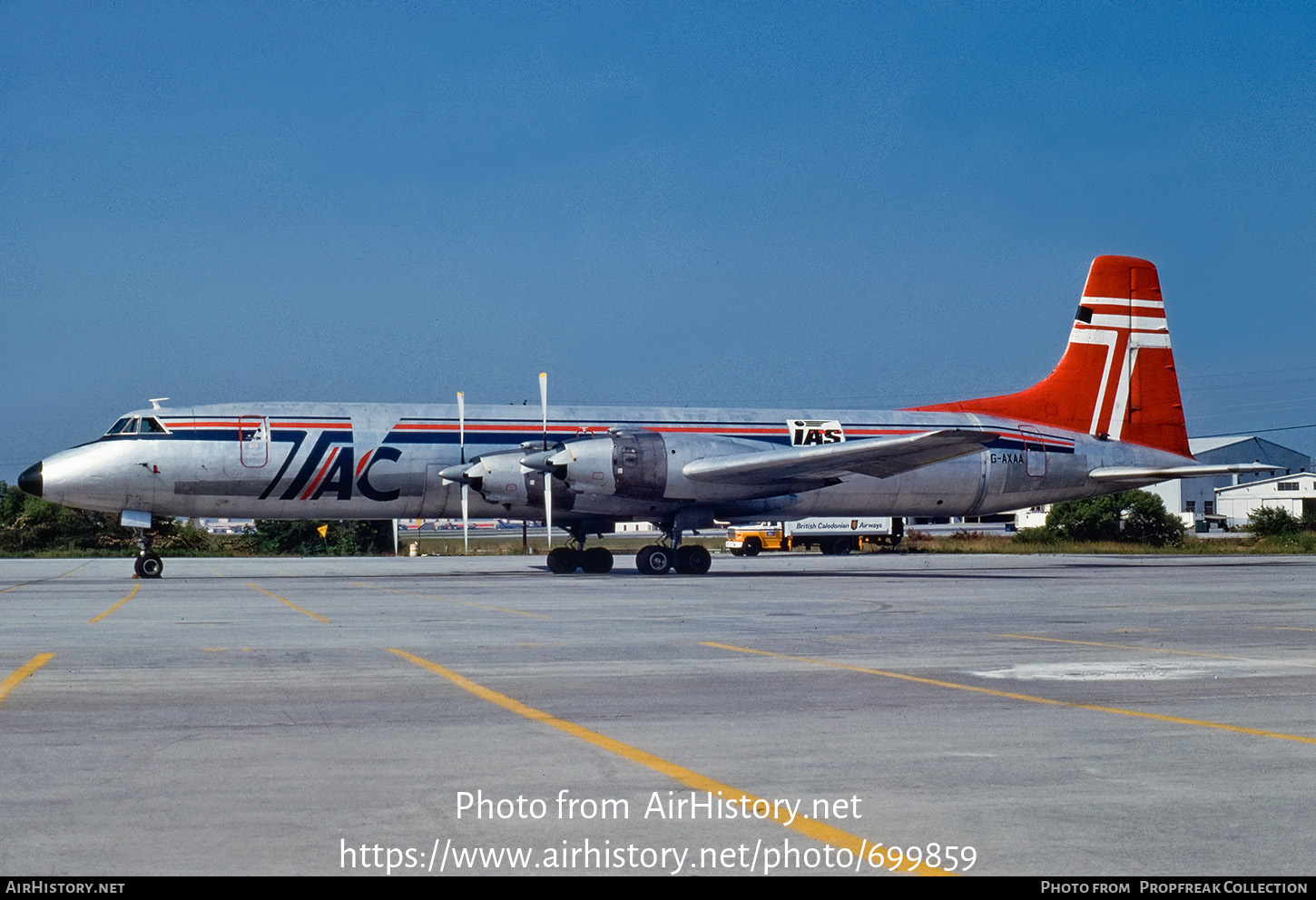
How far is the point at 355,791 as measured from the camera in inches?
242

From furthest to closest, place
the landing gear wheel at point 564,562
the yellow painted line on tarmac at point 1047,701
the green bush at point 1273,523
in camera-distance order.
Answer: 1. the green bush at point 1273,523
2. the landing gear wheel at point 564,562
3. the yellow painted line on tarmac at point 1047,701

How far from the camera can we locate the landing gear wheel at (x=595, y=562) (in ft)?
110

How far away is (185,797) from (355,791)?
83cm

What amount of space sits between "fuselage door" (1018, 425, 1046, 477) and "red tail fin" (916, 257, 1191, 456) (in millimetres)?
1801

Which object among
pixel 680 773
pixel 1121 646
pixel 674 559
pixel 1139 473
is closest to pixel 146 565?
pixel 674 559

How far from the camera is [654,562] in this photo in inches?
1257

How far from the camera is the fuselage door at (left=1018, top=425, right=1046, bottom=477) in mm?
37281

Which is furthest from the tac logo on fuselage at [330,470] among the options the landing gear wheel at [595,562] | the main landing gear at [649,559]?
the landing gear wheel at [595,562]

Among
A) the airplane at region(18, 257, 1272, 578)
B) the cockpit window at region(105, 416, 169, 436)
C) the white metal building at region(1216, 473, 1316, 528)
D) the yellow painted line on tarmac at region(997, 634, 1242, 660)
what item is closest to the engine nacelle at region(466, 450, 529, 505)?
the airplane at region(18, 257, 1272, 578)

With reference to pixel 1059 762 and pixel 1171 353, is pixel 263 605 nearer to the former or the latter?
pixel 1059 762

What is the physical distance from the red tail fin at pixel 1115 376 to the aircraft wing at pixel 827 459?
8.33m

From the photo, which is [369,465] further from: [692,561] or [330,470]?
[692,561]

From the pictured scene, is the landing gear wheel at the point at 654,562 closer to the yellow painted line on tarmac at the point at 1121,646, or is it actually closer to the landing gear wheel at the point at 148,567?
the landing gear wheel at the point at 148,567

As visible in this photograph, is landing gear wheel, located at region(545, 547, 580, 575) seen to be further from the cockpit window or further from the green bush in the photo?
the green bush
